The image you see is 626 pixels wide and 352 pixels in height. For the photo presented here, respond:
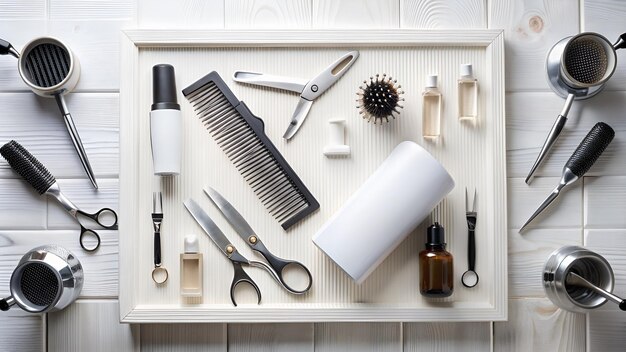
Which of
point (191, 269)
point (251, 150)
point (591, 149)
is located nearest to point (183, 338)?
point (191, 269)

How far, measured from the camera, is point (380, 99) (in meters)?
0.85

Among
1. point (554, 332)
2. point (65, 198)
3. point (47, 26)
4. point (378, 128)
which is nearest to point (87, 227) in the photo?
point (65, 198)

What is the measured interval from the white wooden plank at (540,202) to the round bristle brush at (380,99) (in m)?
0.26

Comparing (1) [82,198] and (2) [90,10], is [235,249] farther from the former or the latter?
(2) [90,10]

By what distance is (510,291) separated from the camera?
93 centimetres

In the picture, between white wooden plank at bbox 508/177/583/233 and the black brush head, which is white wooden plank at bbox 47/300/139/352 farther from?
white wooden plank at bbox 508/177/583/233

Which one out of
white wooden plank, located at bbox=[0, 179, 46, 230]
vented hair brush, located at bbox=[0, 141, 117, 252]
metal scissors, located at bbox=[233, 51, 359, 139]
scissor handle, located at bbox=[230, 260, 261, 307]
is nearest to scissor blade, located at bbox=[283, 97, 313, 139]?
metal scissors, located at bbox=[233, 51, 359, 139]

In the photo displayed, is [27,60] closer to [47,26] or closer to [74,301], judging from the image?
[47,26]

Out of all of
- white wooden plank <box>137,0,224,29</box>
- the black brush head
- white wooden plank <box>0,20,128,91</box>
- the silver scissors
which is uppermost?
white wooden plank <box>137,0,224,29</box>

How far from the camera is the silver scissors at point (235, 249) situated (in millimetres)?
894

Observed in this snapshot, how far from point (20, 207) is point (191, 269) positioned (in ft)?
1.07

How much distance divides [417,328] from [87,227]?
0.61 meters

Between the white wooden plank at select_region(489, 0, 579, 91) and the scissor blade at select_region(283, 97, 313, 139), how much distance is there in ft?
1.19

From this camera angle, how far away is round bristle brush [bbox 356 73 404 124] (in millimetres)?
850
